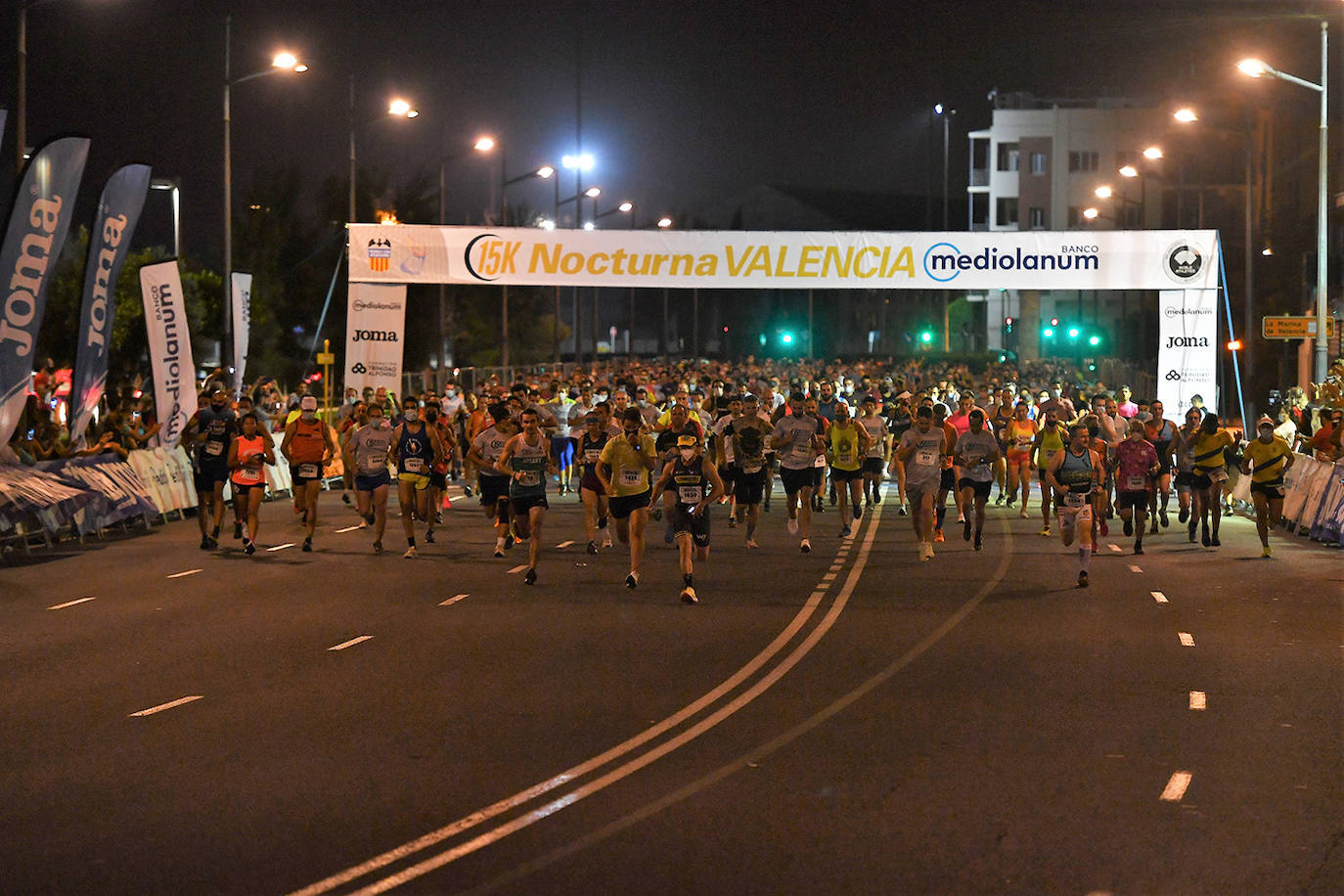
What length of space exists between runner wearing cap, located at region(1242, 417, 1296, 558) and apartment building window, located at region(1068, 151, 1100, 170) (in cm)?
8322

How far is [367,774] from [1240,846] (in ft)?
13.3

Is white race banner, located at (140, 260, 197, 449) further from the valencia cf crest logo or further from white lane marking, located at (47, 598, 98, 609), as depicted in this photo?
white lane marking, located at (47, 598, 98, 609)

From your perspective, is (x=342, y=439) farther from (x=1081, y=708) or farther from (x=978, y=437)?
(x=1081, y=708)

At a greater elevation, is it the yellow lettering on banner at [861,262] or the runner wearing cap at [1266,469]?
the yellow lettering on banner at [861,262]

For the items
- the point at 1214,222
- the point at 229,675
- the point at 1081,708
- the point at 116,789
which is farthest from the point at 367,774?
the point at 1214,222

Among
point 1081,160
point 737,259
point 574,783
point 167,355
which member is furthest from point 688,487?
point 1081,160

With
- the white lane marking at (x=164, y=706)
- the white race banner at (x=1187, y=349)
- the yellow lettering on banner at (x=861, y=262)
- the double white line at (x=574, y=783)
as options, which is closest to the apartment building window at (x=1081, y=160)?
the white race banner at (x=1187, y=349)

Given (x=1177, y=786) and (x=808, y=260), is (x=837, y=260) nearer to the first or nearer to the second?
(x=808, y=260)

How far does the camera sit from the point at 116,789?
7.86 m

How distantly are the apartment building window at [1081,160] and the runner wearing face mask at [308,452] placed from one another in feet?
284

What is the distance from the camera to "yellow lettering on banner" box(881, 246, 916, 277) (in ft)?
105

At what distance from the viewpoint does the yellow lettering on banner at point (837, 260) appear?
32125 millimetres

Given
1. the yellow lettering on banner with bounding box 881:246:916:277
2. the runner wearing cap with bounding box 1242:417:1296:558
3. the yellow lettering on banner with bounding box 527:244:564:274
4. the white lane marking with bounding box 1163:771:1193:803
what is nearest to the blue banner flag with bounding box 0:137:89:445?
the yellow lettering on banner with bounding box 527:244:564:274

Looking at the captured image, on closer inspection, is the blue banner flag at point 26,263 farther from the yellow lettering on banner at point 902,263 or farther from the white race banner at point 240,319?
the yellow lettering on banner at point 902,263
